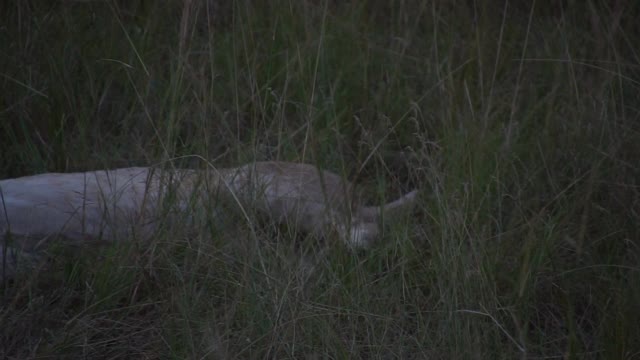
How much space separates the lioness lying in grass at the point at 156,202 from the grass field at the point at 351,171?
0.08 metres

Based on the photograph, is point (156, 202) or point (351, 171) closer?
point (156, 202)

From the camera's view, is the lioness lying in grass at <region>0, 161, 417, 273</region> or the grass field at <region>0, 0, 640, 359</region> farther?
the lioness lying in grass at <region>0, 161, 417, 273</region>

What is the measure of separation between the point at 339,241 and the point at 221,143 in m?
0.80

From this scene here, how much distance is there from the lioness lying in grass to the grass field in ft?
0.27

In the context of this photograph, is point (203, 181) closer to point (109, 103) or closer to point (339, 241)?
point (339, 241)

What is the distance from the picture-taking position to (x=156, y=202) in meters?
2.62

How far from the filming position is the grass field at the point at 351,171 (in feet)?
7.27

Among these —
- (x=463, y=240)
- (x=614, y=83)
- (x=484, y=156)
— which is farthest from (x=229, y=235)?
(x=614, y=83)

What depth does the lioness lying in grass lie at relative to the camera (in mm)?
2535

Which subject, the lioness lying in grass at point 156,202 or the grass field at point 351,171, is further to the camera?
the lioness lying in grass at point 156,202

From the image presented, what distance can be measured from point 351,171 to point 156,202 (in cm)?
92

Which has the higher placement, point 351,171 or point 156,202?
point 156,202

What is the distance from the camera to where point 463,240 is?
2.39m

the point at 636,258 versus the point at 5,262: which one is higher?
the point at 5,262
